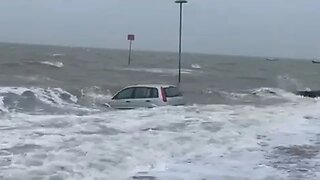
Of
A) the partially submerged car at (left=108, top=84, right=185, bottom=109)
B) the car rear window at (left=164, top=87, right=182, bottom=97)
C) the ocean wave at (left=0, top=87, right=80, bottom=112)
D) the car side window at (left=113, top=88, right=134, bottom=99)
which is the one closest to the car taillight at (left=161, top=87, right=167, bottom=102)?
the partially submerged car at (left=108, top=84, right=185, bottom=109)

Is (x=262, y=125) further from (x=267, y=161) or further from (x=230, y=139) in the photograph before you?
(x=267, y=161)

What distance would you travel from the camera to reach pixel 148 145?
13070mm

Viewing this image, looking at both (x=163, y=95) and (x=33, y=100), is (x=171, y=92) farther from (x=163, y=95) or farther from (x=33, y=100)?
(x=33, y=100)

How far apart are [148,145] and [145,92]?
1051 centimetres

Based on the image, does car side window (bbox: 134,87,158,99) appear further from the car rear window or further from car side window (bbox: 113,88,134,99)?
the car rear window

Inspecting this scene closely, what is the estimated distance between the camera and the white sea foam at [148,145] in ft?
33.7

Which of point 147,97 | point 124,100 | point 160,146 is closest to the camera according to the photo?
point 160,146

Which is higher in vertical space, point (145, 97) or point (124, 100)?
point (145, 97)

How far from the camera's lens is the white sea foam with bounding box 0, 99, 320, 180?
1026cm

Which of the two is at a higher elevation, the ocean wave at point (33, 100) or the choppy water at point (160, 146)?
the choppy water at point (160, 146)

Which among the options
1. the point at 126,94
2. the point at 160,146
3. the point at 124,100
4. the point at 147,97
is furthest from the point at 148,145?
the point at 126,94

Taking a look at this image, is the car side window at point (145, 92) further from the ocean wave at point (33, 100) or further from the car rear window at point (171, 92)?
the ocean wave at point (33, 100)

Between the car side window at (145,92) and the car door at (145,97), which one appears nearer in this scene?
the car door at (145,97)

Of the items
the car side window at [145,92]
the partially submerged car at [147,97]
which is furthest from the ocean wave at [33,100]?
the car side window at [145,92]
